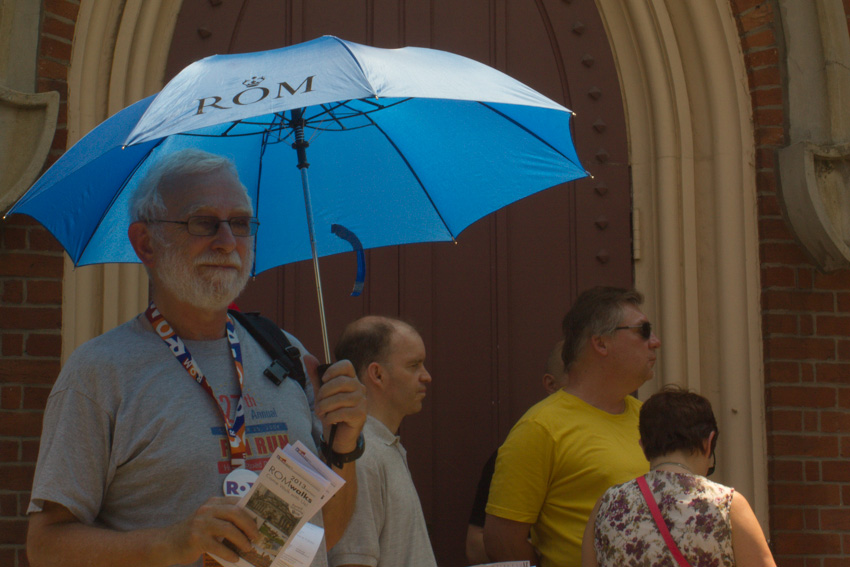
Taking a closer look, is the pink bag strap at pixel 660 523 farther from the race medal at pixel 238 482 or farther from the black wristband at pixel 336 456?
the race medal at pixel 238 482

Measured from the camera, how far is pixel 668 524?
8.22 ft

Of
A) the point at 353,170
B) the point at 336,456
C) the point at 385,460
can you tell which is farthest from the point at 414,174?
the point at 336,456

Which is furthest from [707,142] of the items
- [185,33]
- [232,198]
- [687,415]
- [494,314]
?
[232,198]

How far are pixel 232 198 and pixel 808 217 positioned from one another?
8.66 feet

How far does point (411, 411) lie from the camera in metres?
3.04

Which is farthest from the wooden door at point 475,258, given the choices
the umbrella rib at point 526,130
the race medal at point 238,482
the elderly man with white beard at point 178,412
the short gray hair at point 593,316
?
the race medal at point 238,482

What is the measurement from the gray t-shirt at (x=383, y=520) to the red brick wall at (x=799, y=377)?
1823mm

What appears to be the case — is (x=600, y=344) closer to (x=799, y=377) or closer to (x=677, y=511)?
(x=677, y=511)

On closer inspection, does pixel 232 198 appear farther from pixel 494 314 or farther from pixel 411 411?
pixel 494 314

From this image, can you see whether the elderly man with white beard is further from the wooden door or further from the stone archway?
the stone archway

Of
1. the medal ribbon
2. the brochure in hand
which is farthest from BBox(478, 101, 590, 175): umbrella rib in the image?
the brochure in hand

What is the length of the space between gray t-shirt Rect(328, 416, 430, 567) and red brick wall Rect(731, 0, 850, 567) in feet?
5.98

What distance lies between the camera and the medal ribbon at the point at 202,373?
192 cm

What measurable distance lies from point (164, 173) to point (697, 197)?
2.61 meters
